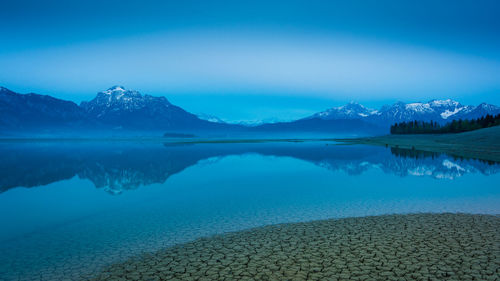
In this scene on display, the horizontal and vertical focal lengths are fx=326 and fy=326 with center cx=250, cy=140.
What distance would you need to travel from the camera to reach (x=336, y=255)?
38.1 ft

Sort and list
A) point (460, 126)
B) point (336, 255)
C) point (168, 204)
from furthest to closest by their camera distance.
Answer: point (460, 126)
point (168, 204)
point (336, 255)

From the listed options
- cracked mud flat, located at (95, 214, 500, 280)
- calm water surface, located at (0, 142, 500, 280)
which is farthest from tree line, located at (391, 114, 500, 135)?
cracked mud flat, located at (95, 214, 500, 280)

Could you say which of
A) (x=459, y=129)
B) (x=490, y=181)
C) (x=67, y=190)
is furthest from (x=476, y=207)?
(x=459, y=129)

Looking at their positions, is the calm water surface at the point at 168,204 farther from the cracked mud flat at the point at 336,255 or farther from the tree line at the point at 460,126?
the tree line at the point at 460,126

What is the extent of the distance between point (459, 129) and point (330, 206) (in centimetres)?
13678

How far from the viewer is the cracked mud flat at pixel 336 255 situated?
33.4ft

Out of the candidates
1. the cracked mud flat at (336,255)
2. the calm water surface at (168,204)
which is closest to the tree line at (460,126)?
the calm water surface at (168,204)

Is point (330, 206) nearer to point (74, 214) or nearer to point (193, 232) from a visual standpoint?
point (193, 232)

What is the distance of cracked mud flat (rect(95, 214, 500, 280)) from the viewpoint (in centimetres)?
1017

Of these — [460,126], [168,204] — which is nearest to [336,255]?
[168,204]

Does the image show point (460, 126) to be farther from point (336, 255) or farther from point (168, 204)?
point (336, 255)

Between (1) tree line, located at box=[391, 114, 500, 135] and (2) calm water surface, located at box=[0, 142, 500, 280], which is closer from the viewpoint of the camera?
(2) calm water surface, located at box=[0, 142, 500, 280]

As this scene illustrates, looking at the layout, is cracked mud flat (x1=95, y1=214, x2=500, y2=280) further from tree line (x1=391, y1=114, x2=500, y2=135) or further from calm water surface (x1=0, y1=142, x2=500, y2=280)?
tree line (x1=391, y1=114, x2=500, y2=135)

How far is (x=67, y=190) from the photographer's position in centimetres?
2897
